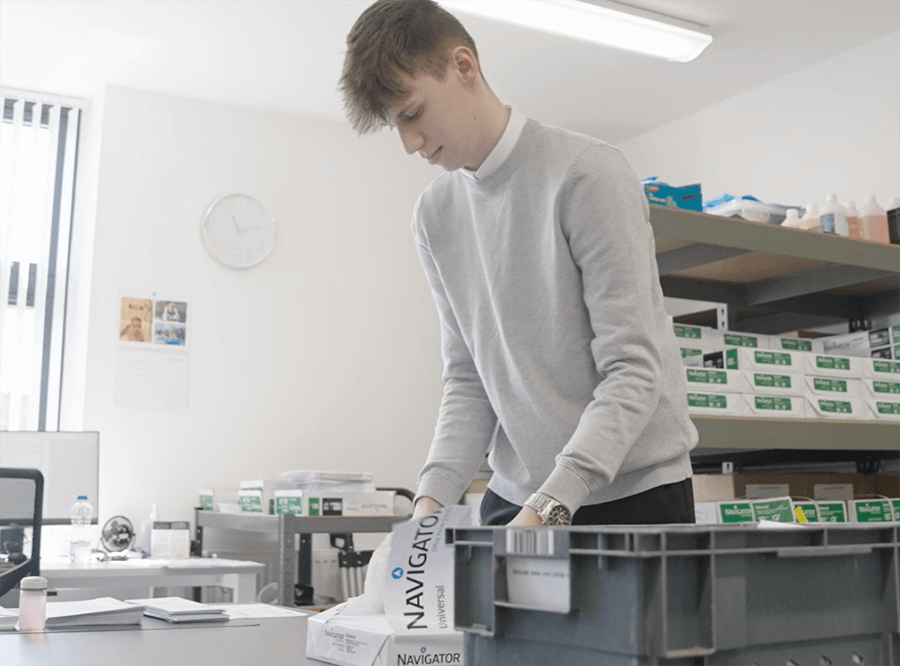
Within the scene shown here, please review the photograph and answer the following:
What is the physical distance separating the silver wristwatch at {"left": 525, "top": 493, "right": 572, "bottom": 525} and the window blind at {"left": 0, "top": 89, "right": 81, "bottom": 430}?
3.73 m

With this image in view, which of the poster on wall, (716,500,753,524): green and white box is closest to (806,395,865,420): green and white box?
(716,500,753,524): green and white box

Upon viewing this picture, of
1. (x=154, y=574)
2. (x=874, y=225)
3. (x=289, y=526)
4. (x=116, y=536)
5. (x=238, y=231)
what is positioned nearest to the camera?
(x=874, y=225)

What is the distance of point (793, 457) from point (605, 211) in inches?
95.0

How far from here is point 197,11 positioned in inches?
142

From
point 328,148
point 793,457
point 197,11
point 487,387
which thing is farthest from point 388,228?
point 487,387

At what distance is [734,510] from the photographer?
2383mm

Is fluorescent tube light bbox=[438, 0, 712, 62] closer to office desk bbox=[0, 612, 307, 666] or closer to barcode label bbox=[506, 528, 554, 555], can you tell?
office desk bbox=[0, 612, 307, 666]

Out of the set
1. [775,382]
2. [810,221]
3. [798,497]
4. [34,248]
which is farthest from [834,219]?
[34,248]

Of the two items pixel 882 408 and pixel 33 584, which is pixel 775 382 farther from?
pixel 33 584

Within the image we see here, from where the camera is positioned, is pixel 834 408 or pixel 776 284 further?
pixel 776 284

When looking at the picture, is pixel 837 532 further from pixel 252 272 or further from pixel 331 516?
pixel 252 272

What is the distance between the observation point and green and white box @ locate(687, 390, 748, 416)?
7.53ft

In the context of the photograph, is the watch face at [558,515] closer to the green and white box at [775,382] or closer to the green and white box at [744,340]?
the green and white box at [775,382]

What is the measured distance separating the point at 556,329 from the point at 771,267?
1.89 m
